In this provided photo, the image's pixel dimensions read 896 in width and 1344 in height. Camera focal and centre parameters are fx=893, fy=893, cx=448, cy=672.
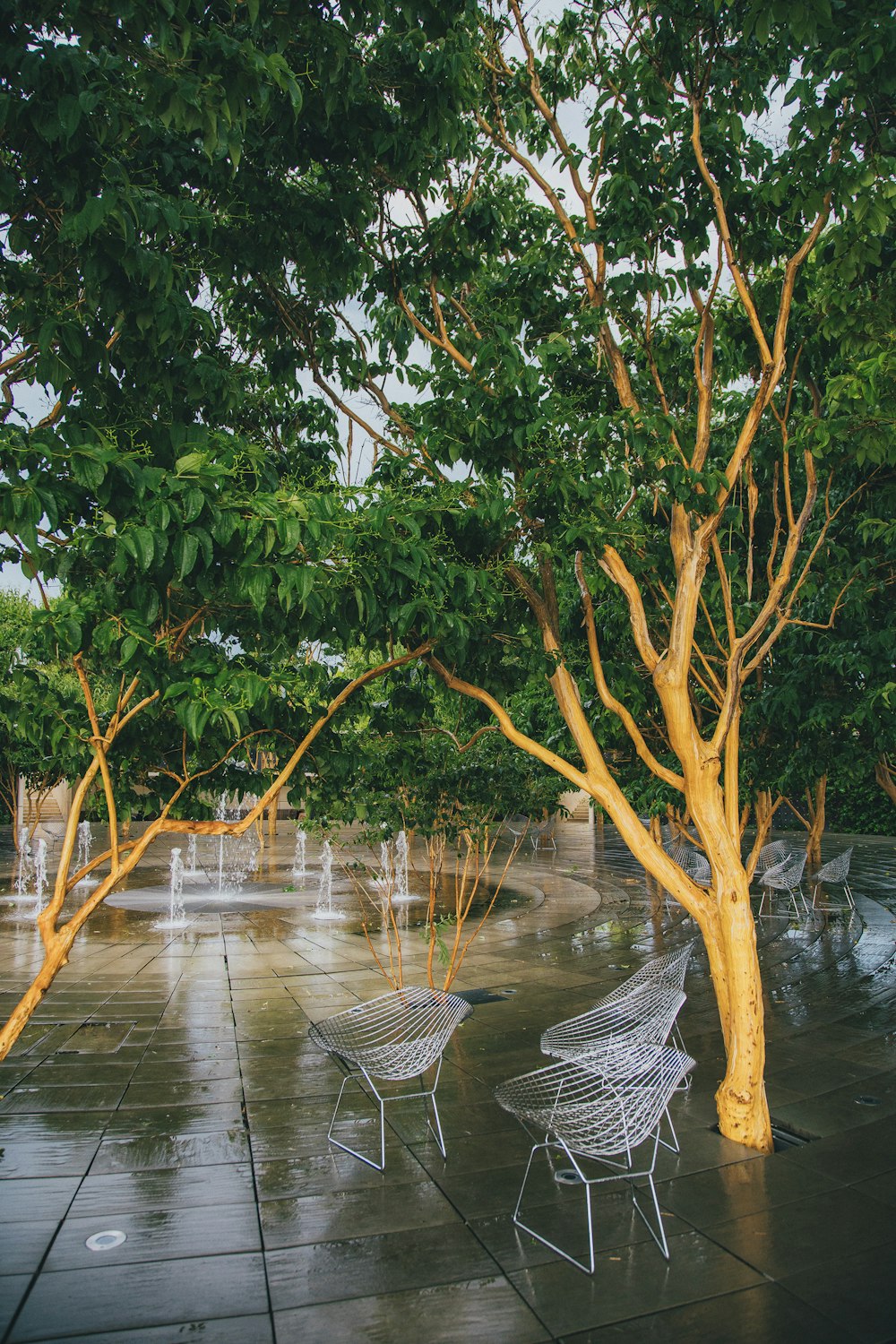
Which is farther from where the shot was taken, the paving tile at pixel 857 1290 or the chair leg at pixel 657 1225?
the chair leg at pixel 657 1225

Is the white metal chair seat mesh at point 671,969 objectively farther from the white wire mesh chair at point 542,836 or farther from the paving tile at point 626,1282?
the white wire mesh chair at point 542,836

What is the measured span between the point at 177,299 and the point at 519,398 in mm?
1831

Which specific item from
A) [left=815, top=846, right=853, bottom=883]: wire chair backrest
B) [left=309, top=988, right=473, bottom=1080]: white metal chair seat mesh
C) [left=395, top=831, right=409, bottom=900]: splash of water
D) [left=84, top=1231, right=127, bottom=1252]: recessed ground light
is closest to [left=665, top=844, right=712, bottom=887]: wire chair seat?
[left=815, top=846, right=853, bottom=883]: wire chair backrest

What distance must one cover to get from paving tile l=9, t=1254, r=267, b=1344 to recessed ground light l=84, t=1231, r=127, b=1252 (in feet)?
0.49

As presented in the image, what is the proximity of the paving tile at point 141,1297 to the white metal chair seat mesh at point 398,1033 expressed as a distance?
1215 millimetres

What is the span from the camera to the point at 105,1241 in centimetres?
371

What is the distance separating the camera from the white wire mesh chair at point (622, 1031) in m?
4.42

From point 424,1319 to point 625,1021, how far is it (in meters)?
2.66

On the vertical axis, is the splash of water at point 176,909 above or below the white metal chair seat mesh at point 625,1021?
below

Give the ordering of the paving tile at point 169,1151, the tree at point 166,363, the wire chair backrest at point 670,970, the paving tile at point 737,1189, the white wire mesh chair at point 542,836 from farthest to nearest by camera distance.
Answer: the white wire mesh chair at point 542,836
the wire chair backrest at point 670,970
the paving tile at point 169,1151
the paving tile at point 737,1189
the tree at point 166,363

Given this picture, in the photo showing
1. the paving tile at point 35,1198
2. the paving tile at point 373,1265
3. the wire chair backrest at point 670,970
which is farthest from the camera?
the wire chair backrest at point 670,970

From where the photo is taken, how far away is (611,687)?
6754 millimetres

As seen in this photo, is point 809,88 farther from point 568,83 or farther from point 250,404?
point 250,404

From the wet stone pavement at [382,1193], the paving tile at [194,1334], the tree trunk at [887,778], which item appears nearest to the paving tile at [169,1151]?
the wet stone pavement at [382,1193]
